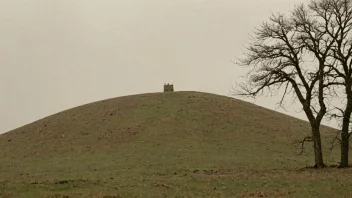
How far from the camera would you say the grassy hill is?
20.5 m

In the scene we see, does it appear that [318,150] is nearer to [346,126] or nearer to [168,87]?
[346,126]

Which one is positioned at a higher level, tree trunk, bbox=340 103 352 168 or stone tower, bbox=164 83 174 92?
stone tower, bbox=164 83 174 92

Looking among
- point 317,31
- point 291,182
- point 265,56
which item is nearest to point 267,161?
point 265,56

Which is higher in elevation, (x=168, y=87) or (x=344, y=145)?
(x=168, y=87)

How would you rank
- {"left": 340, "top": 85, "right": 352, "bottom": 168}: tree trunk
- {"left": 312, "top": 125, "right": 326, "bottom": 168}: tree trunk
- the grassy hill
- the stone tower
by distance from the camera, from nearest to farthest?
1. the grassy hill
2. {"left": 340, "top": 85, "right": 352, "bottom": 168}: tree trunk
3. {"left": 312, "top": 125, "right": 326, "bottom": 168}: tree trunk
4. the stone tower

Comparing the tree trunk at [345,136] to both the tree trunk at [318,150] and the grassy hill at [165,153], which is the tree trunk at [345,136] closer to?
the tree trunk at [318,150]

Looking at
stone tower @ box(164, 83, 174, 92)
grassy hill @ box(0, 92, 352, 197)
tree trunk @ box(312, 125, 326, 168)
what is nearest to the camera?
grassy hill @ box(0, 92, 352, 197)

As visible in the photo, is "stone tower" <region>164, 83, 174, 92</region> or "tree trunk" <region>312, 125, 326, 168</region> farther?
"stone tower" <region>164, 83, 174, 92</region>

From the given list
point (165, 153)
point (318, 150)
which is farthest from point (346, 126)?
point (165, 153)

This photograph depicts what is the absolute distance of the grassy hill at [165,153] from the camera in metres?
20.5

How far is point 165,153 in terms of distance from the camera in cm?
3834

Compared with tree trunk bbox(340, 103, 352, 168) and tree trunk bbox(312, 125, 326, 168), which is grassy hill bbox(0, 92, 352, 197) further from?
tree trunk bbox(340, 103, 352, 168)

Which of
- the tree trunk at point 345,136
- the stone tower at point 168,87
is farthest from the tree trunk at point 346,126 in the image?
the stone tower at point 168,87

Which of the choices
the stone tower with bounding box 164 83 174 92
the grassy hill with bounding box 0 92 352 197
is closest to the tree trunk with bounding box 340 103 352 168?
the grassy hill with bounding box 0 92 352 197
